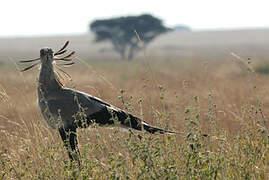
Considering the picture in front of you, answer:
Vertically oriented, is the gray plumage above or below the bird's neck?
below

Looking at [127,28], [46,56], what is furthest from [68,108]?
[127,28]

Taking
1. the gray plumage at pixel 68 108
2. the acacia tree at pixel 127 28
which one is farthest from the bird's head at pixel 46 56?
the acacia tree at pixel 127 28

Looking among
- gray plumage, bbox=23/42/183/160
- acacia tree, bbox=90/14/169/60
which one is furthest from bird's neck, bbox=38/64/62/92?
acacia tree, bbox=90/14/169/60

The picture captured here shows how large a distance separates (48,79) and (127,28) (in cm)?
4328

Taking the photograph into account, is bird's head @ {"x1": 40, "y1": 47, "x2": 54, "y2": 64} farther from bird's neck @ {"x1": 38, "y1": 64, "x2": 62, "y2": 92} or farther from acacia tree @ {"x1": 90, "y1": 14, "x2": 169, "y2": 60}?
acacia tree @ {"x1": 90, "y1": 14, "x2": 169, "y2": 60}

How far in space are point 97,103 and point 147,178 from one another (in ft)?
4.10

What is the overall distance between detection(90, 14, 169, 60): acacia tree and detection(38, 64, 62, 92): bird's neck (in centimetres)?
4064

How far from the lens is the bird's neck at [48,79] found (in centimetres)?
427

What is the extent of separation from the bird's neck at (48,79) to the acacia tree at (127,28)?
4064cm

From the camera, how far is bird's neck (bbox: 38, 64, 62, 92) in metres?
4.27

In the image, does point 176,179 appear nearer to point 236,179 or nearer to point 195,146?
point 195,146

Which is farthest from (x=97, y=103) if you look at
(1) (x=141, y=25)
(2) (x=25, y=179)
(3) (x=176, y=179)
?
(1) (x=141, y=25)

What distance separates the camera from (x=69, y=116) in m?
4.14

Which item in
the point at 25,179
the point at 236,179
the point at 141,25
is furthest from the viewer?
the point at 141,25
